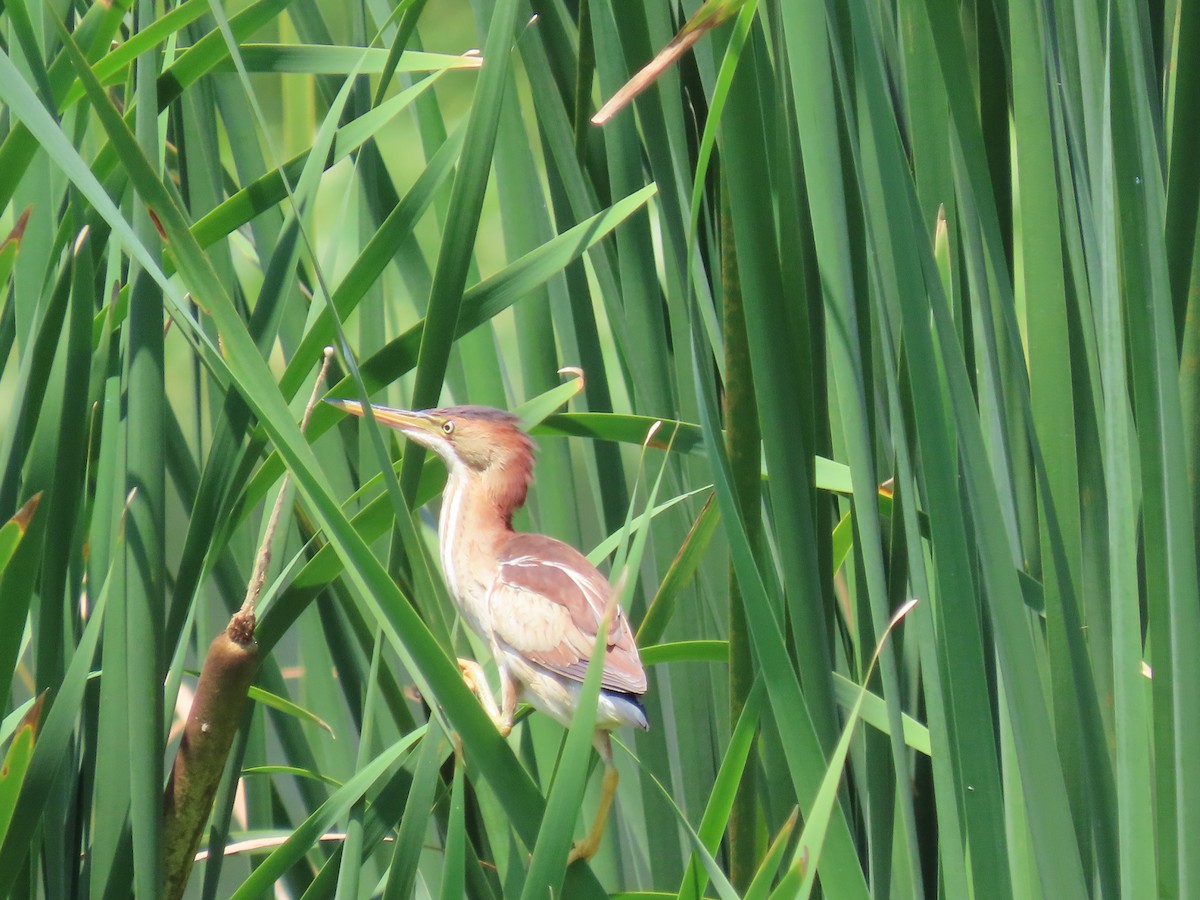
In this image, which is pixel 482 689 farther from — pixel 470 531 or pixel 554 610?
pixel 470 531

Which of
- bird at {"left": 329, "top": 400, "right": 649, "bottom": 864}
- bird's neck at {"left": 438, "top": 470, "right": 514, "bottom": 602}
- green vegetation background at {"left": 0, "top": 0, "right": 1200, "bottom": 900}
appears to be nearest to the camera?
green vegetation background at {"left": 0, "top": 0, "right": 1200, "bottom": 900}

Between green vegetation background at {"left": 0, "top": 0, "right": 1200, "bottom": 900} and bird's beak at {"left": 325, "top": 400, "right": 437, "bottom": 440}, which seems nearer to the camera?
green vegetation background at {"left": 0, "top": 0, "right": 1200, "bottom": 900}

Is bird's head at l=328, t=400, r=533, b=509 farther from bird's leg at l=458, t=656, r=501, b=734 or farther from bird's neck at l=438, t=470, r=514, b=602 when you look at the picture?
bird's leg at l=458, t=656, r=501, b=734

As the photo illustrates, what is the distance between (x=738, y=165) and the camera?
67 cm

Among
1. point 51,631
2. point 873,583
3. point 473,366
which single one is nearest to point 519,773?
point 873,583

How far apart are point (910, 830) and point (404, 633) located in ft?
1.11

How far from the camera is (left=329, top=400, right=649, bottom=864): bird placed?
100cm

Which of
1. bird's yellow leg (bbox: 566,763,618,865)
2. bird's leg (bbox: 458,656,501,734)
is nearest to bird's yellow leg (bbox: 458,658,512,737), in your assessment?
bird's leg (bbox: 458,656,501,734)

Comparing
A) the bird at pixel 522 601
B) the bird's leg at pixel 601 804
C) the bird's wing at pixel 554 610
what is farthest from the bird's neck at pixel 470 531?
the bird's leg at pixel 601 804

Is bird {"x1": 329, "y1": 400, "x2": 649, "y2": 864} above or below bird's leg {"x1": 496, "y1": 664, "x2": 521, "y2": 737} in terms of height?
above

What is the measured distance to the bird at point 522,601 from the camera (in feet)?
3.28

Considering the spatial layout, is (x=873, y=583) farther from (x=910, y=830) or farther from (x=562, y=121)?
(x=562, y=121)

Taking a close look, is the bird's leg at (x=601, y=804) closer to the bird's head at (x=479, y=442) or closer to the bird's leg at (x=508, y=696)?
the bird's leg at (x=508, y=696)

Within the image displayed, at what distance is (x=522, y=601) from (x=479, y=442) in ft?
0.72
